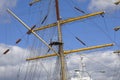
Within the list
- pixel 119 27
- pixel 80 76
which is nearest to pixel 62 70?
pixel 119 27

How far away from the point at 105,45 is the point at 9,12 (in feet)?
54.1

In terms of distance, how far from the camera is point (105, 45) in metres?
76.2

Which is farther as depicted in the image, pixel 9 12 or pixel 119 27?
pixel 119 27

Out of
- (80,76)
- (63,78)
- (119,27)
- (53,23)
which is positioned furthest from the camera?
(80,76)

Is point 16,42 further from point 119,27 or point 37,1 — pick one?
point 119,27

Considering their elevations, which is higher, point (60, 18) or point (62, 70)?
point (60, 18)

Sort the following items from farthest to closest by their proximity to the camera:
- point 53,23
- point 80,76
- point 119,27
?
point 80,76 → point 119,27 → point 53,23

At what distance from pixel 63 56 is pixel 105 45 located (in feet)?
23.2

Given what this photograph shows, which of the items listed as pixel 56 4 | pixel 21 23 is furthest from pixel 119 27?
pixel 21 23

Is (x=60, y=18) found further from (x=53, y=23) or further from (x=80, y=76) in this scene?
(x=80, y=76)

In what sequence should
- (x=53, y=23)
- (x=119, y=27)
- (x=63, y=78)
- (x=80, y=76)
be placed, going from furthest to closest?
(x=80, y=76)
(x=119, y=27)
(x=53, y=23)
(x=63, y=78)

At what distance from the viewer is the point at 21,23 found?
78562mm

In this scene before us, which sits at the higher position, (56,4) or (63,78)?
(56,4)

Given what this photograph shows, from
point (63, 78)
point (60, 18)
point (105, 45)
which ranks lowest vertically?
point (63, 78)
